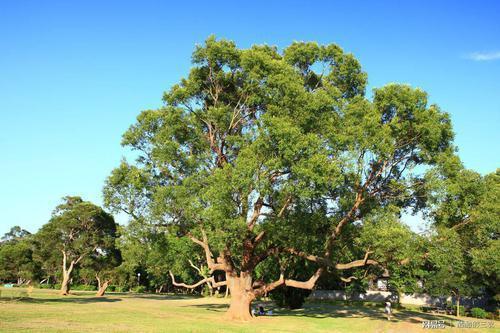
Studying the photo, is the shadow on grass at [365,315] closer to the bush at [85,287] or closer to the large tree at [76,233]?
the large tree at [76,233]

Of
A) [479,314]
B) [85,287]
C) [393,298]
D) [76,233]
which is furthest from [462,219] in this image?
[85,287]

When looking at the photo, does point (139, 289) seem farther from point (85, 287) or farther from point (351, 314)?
point (351, 314)

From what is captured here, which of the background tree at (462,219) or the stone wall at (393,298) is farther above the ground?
the background tree at (462,219)

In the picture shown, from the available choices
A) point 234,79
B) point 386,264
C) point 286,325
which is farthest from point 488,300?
point 234,79

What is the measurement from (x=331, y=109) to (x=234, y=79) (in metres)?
7.56

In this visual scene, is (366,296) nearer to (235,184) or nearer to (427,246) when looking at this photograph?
(427,246)

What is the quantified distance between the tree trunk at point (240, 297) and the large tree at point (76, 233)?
3346 centimetres

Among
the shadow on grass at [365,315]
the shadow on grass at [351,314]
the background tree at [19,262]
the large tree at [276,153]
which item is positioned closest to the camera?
the large tree at [276,153]

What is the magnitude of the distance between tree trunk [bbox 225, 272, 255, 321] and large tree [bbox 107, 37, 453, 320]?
0.24 ft

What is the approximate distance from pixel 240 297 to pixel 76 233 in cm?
3765

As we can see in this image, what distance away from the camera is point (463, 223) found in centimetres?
2714

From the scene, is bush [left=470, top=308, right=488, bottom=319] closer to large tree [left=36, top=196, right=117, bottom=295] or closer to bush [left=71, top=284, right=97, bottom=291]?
large tree [left=36, top=196, right=117, bottom=295]

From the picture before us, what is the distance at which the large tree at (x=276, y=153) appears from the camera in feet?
81.3

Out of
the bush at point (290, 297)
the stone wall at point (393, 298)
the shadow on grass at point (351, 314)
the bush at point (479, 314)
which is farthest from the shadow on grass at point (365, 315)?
the stone wall at point (393, 298)
